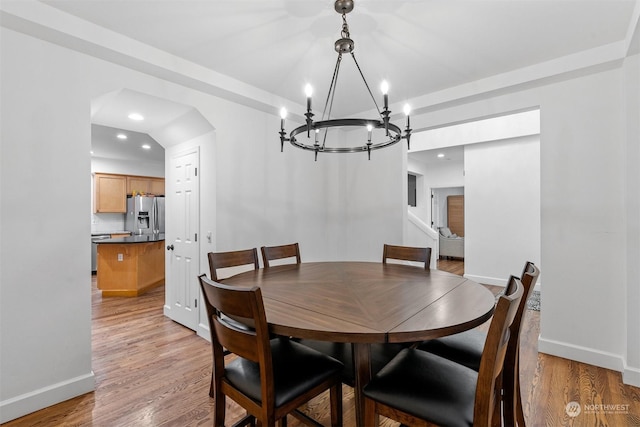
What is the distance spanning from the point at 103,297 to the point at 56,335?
307 cm

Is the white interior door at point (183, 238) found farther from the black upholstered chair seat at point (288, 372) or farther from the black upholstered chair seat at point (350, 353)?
the black upholstered chair seat at point (288, 372)

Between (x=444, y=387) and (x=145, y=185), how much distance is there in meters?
7.66

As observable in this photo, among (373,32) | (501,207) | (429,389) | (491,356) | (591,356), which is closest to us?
(491,356)

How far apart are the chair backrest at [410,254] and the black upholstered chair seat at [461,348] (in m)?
0.73

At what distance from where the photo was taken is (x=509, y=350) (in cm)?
137

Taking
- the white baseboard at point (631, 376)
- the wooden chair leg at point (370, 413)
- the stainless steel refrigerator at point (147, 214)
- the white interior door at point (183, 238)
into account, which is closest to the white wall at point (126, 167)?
the stainless steel refrigerator at point (147, 214)

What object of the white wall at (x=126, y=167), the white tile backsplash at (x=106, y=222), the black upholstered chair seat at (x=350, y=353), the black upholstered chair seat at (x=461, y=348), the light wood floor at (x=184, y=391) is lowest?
the light wood floor at (x=184, y=391)

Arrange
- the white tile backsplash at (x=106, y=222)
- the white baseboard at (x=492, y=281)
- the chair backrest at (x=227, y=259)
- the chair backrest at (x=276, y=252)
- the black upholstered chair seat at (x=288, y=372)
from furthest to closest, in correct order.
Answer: the white tile backsplash at (x=106, y=222), the white baseboard at (x=492, y=281), the chair backrest at (x=276, y=252), the chair backrest at (x=227, y=259), the black upholstered chair seat at (x=288, y=372)

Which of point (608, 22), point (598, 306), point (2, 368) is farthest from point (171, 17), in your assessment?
point (598, 306)

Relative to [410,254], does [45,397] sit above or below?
below

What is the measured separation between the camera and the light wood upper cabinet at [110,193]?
20.8 ft

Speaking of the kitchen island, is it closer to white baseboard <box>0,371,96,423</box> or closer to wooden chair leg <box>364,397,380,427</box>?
white baseboard <box>0,371,96,423</box>

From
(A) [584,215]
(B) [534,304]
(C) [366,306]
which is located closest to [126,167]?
(C) [366,306]

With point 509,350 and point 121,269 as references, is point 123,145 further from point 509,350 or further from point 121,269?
point 509,350
